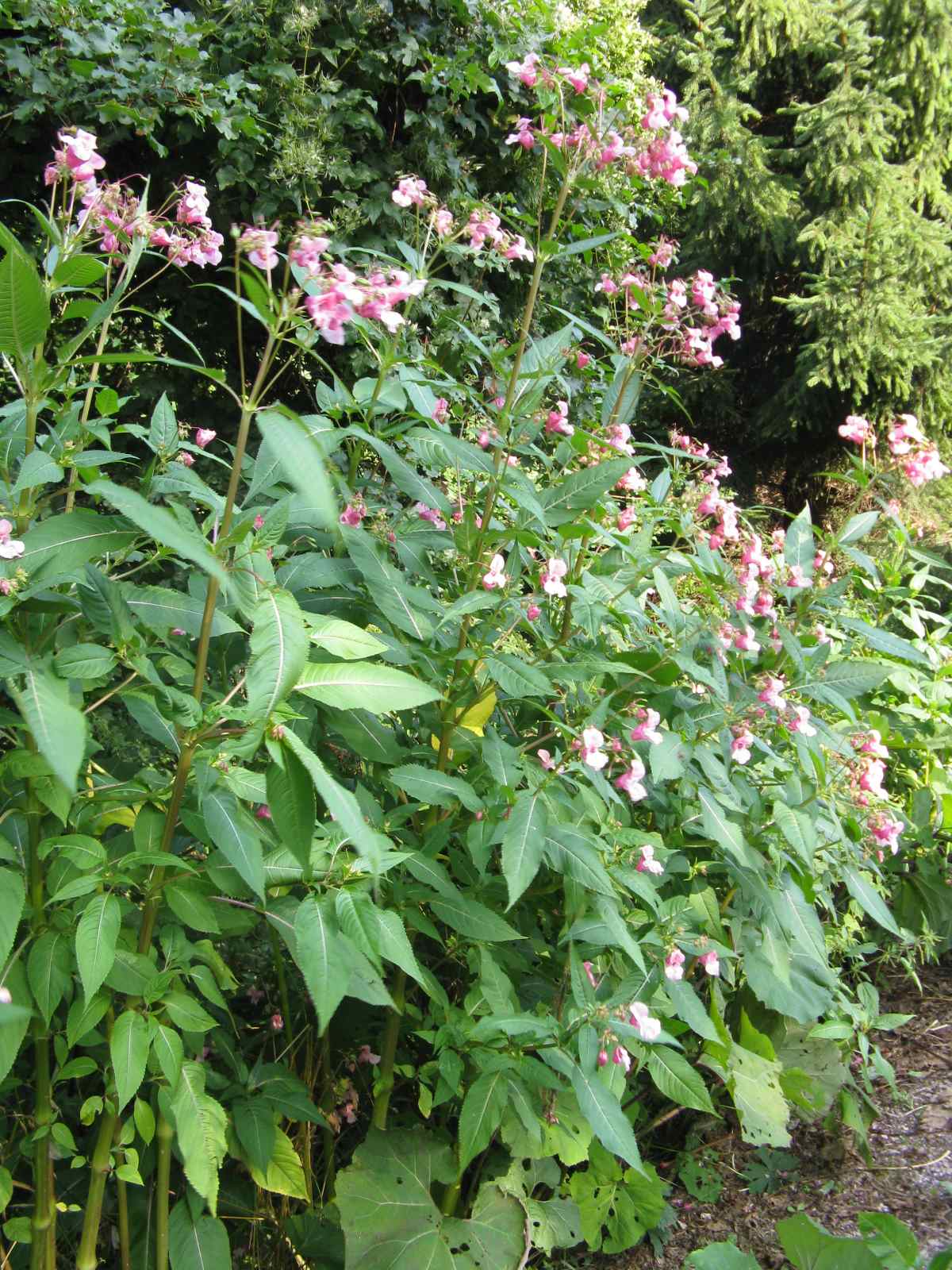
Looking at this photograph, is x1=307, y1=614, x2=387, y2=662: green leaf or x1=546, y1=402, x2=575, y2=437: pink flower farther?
x1=546, y1=402, x2=575, y2=437: pink flower

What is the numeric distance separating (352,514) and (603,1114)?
1149 millimetres

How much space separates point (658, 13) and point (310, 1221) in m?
10.2

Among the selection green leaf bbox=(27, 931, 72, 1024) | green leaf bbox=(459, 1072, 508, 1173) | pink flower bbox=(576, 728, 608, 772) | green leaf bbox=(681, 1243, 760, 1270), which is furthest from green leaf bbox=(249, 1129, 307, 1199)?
pink flower bbox=(576, 728, 608, 772)

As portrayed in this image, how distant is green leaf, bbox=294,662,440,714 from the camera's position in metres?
1.23

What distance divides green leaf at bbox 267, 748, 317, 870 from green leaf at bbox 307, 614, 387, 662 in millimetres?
206

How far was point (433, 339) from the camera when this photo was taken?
420 centimetres

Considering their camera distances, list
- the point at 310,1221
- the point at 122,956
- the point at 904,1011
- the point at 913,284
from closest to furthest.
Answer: the point at 122,956 < the point at 310,1221 < the point at 904,1011 < the point at 913,284

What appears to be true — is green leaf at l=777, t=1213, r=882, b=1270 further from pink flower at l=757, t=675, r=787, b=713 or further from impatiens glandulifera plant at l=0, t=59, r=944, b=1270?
pink flower at l=757, t=675, r=787, b=713

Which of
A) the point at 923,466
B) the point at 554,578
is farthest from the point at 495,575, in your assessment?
the point at 923,466

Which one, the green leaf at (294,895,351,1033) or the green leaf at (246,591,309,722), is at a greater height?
the green leaf at (246,591,309,722)

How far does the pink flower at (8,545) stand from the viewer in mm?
1238

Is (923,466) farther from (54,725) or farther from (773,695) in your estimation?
(54,725)

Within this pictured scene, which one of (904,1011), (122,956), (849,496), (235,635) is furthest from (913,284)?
(122,956)

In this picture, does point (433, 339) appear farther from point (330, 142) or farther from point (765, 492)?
point (765, 492)
